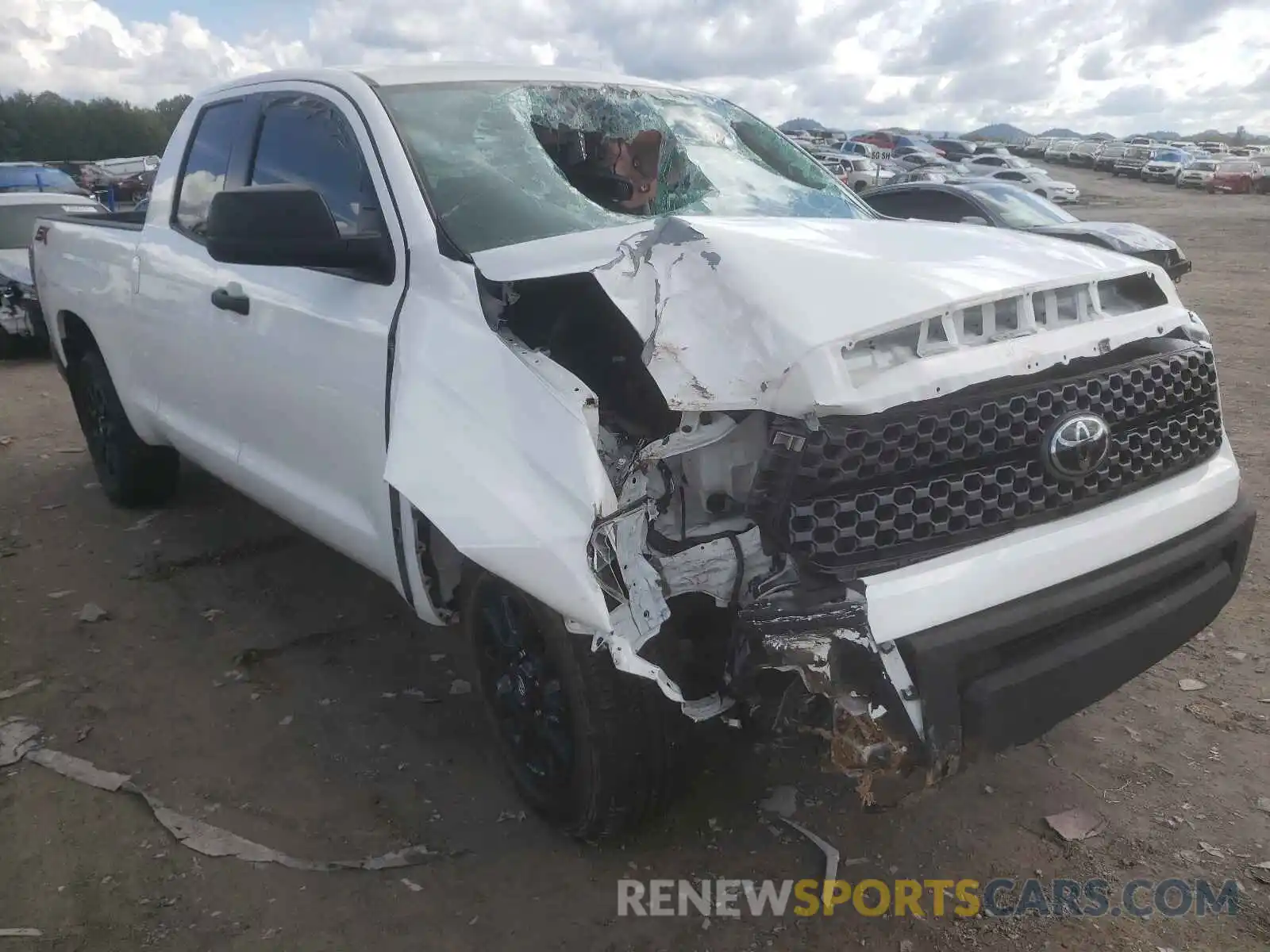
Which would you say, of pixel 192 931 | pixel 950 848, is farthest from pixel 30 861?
→ pixel 950 848

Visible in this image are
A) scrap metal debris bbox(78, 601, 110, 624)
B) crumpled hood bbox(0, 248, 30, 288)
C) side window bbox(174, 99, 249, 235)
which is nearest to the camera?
side window bbox(174, 99, 249, 235)

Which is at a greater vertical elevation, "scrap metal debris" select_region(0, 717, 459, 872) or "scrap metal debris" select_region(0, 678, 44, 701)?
"scrap metal debris" select_region(0, 717, 459, 872)

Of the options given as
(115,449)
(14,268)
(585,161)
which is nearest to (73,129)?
(14,268)

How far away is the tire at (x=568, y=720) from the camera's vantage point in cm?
226

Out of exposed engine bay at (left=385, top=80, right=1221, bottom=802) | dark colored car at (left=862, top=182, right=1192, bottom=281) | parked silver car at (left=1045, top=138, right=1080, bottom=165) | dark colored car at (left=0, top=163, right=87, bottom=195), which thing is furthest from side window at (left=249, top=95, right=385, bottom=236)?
parked silver car at (left=1045, top=138, right=1080, bottom=165)

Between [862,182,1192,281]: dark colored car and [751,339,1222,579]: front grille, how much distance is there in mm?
5976

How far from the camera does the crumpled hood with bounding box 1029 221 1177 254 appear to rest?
7.52 m

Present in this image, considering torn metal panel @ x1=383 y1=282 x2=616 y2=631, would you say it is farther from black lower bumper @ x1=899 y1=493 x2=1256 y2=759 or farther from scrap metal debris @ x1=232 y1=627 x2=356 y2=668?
scrap metal debris @ x1=232 y1=627 x2=356 y2=668

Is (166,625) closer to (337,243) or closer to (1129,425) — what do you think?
(337,243)

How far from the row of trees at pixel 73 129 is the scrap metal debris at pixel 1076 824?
4856 centimetres

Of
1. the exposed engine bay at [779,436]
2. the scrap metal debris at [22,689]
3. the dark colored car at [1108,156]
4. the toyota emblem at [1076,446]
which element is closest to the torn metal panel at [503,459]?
the exposed engine bay at [779,436]

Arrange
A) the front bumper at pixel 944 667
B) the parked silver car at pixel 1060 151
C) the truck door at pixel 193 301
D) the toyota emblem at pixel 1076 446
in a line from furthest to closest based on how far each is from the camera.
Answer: the parked silver car at pixel 1060 151
the truck door at pixel 193 301
the toyota emblem at pixel 1076 446
the front bumper at pixel 944 667

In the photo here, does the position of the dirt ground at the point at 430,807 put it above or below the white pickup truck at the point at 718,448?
below

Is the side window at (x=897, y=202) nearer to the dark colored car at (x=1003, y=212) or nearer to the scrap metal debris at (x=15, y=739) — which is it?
the dark colored car at (x=1003, y=212)
